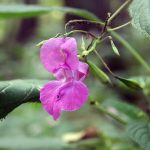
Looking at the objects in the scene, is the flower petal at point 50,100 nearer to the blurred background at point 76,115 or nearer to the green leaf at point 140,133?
the green leaf at point 140,133

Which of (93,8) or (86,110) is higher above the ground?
(93,8)

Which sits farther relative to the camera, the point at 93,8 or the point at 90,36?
the point at 93,8

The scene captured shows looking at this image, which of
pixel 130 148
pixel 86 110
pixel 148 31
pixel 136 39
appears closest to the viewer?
pixel 148 31

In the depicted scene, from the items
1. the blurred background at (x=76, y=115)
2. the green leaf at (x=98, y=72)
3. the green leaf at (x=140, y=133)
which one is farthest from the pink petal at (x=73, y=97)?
the blurred background at (x=76, y=115)

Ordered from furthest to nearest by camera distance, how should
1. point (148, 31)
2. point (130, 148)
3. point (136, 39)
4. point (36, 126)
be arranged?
1. point (136, 39)
2. point (36, 126)
3. point (130, 148)
4. point (148, 31)

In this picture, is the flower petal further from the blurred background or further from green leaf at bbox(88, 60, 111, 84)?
the blurred background

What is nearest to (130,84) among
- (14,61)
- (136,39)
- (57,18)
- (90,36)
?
(90,36)

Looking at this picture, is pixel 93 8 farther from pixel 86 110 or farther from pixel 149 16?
pixel 149 16

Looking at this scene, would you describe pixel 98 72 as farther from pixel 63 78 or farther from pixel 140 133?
pixel 140 133
